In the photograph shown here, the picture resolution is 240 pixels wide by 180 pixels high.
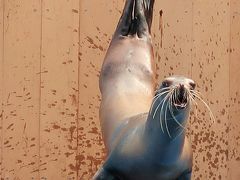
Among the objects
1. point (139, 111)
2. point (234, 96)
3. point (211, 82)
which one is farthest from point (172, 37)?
point (139, 111)

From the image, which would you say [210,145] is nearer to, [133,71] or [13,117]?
[13,117]

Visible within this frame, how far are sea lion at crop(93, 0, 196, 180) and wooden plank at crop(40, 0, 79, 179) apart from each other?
2.05ft

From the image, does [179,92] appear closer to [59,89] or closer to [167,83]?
[167,83]

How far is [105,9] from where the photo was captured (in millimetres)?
3404

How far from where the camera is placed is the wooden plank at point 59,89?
10.7 feet

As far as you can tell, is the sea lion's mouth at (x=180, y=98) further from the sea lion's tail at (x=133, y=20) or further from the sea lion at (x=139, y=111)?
the sea lion's tail at (x=133, y=20)

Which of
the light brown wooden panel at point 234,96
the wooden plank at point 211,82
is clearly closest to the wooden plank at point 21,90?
the wooden plank at point 211,82

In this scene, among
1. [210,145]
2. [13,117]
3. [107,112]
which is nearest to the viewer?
[107,112]

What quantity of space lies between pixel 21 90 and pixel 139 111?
875mm

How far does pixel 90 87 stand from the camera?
133 inches

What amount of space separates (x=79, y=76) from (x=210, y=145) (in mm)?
727

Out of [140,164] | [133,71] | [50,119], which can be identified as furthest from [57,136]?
[140,164]

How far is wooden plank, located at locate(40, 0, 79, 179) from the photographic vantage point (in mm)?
3262

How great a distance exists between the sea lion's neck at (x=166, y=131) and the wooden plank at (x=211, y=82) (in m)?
1.39
